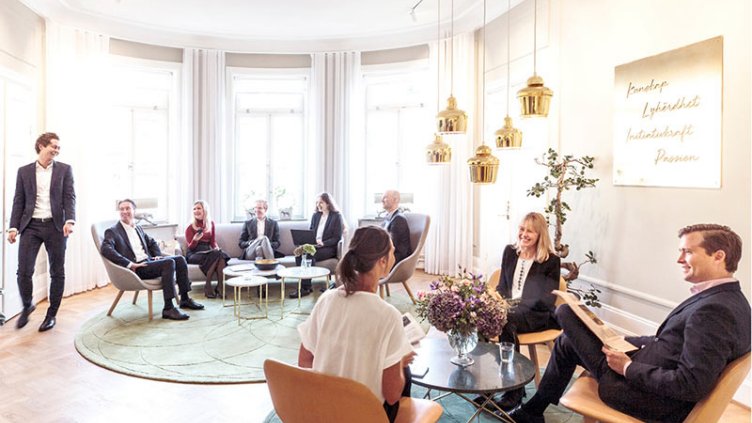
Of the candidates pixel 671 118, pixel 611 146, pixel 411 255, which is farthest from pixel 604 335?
pixel 411 255

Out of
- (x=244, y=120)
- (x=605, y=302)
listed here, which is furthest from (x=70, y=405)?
(x=244, y=120)

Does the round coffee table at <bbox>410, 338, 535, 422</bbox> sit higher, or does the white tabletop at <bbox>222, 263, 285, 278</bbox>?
the white tabletop at <bbox>222, 263, 285, 278</bbox>

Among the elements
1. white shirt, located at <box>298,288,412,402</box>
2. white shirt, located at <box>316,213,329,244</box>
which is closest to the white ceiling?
white shirt, located at <box>316,213,329,244</box>

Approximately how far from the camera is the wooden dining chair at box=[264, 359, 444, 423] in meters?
1.65

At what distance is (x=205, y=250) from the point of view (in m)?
5.97

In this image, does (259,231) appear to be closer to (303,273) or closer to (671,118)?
(303,273)

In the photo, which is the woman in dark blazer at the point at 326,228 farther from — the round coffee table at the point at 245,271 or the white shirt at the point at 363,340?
the white shirt at the point at 363,340

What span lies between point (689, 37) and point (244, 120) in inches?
234

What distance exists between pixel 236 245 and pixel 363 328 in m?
5.00

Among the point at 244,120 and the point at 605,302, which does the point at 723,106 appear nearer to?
the point at 605,302

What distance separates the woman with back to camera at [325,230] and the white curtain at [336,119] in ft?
3.50

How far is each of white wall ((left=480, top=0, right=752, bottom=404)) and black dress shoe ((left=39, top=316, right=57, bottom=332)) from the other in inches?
187

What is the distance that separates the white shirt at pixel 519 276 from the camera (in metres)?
3.42

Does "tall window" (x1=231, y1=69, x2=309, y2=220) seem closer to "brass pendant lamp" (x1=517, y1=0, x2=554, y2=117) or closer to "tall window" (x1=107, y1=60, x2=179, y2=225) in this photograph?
"tall window" (x1=107, y1=60, x2=179, y2=225)
